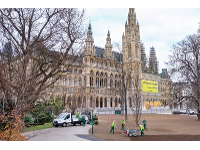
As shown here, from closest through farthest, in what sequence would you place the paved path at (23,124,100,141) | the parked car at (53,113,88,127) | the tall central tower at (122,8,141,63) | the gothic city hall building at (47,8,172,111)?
the paved path at (23,124,100,141) → the parked car at (53,113,88,127) → the gothic city hall building at (47,8,172,111) → the tall central tower at (122,8,141,63)

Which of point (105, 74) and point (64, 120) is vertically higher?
point (105, 74)

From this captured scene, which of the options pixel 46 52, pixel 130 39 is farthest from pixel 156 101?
pixel 46 52

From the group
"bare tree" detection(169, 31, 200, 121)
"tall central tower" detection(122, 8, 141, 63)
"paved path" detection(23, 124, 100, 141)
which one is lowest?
"paved path" detection(23, 124, 100, 141)

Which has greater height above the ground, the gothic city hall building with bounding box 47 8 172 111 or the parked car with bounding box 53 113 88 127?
the gothic city hall building with bounding box 47 8 172 111

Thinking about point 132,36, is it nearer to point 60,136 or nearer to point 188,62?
point 188,62

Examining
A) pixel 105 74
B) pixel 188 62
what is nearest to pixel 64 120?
pixel 188 62

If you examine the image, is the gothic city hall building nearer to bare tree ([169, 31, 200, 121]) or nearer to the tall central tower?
the tall central tower

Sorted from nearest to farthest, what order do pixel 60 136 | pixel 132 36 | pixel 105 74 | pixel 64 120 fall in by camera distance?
1. pixel 60 136
2. pixel 64 120
3. pixel 105 74
4. pixel 132 36

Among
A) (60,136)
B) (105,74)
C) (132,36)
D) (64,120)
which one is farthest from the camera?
(132,36)

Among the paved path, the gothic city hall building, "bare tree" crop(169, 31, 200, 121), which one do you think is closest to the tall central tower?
the gothic city hall building

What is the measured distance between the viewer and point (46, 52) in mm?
17859

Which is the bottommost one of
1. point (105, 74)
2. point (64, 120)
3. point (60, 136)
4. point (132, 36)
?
point (60, 136)

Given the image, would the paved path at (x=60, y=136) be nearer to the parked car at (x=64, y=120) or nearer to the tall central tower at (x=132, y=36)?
the parked car at (x=64, y=120)
